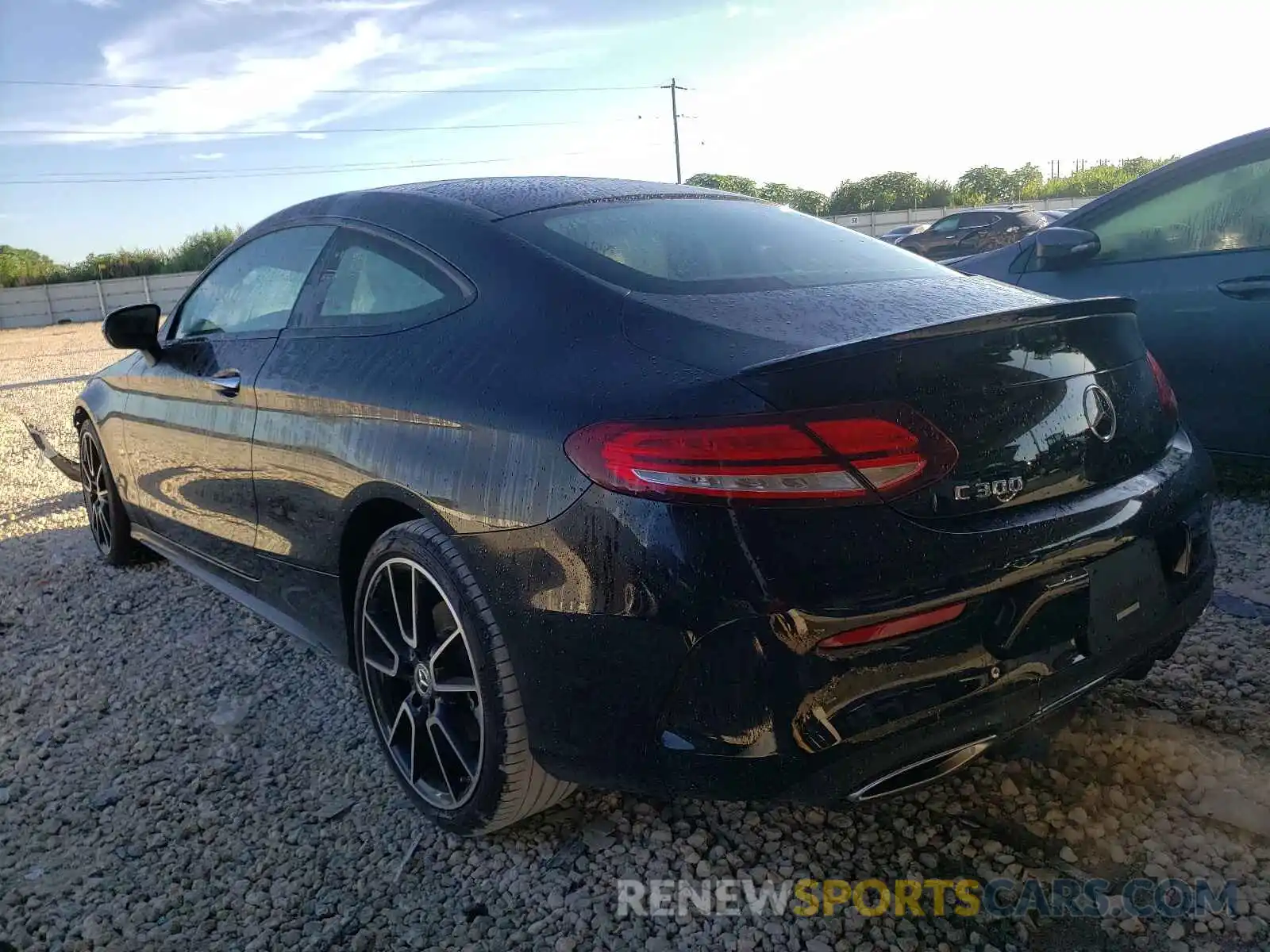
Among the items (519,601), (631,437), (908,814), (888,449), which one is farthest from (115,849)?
(888,449)

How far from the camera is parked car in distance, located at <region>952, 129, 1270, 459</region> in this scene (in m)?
3.76

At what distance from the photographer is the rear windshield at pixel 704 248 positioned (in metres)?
2.19

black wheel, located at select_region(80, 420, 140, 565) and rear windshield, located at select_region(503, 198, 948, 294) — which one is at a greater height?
rear windshield, located at select_region(503, 198, 948, 294)

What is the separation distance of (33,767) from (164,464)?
1180 millimetres

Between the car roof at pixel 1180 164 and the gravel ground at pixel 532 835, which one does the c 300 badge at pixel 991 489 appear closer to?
the gravel ground at pixel 532 835

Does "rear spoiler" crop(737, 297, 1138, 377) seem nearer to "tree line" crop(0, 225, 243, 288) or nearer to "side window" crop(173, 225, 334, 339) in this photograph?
"side window" crop(173, 225, 334, 339)

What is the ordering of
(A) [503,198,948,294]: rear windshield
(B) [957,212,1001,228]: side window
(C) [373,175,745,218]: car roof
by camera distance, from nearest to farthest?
(A) [503,198,948,294]: rear windshield, (C) [373,175,745,218]: car roof, (B) [957,212,1001,228]: side window

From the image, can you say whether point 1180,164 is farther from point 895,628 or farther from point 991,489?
point 895,628

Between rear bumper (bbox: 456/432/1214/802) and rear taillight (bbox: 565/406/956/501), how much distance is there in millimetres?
51

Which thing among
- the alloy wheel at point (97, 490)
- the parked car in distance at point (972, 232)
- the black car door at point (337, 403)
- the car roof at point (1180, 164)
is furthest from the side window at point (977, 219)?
the black car door at point (337, 403)

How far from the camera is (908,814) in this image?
2227 mm

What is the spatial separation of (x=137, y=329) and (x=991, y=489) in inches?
127

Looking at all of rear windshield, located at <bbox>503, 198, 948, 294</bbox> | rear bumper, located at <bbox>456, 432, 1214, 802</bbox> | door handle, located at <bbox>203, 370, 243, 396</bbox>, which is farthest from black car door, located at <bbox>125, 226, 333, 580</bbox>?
rear bumper, located at <bbox>456, 432, 1214, 802</bbox>

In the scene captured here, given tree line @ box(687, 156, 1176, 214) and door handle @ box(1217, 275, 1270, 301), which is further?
tree line @ box(687, 156, 1176, 214)
